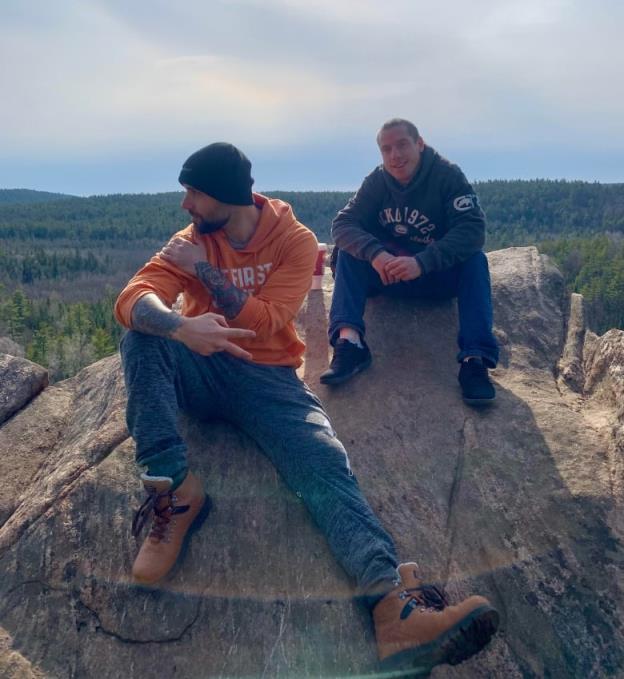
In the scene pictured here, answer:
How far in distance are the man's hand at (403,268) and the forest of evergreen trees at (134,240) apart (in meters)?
38.7

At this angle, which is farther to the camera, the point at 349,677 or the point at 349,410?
the point at 349,410

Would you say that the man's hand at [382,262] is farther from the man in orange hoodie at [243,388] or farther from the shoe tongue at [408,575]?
the shoe tongue at [408,575]

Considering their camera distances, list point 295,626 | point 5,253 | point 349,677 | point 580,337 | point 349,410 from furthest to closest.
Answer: point 5,253
point 580,337
point 349,410
point 295,626
point 349,677

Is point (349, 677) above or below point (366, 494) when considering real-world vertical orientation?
below

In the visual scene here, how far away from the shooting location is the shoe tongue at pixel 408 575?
311 centimetres

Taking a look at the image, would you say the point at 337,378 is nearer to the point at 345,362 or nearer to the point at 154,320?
the point at 345,362

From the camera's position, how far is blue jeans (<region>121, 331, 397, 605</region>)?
3.28 meters

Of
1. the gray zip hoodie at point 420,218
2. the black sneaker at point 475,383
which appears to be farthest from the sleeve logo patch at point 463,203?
the black sneaker at point 475,383

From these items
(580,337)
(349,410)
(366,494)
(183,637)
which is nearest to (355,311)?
(349,410)

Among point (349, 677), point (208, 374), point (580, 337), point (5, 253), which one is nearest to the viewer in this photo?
point (349, 677)

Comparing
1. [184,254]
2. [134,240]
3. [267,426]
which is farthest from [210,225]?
[134,240]

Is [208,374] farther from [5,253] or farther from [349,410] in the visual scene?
[5,253]

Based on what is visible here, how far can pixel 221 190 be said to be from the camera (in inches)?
153

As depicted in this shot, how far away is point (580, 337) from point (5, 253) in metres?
85.9
